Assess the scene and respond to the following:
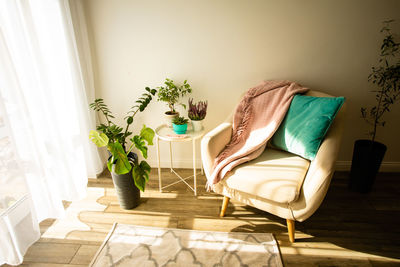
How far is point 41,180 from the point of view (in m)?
1.54

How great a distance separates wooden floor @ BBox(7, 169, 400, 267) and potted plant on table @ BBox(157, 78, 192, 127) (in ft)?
2.21

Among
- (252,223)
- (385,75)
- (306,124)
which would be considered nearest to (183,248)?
(252,223)

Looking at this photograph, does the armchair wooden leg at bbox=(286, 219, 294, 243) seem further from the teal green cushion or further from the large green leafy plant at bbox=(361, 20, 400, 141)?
the large green leafy plant at bbox=(361, 20, 400, 141)

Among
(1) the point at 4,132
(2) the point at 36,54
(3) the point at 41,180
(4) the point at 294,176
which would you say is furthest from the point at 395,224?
(2) the point at 36,54

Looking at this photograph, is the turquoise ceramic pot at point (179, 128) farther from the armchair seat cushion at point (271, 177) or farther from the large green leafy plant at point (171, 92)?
the armchair seat cushion at point (271, 177)

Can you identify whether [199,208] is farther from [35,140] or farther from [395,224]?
[395,224]

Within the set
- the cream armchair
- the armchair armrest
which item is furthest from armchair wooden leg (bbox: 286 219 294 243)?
the armchair armrest

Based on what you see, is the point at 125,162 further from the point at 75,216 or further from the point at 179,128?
the point at 75,216

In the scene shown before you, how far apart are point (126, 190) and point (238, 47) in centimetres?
154

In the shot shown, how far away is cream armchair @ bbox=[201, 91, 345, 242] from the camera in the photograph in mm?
1334

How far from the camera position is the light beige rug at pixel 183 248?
1.39m

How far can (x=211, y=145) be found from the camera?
5.32 ft

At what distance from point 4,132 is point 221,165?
1302 mm

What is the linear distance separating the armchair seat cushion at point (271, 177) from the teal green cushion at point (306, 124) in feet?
0.34
